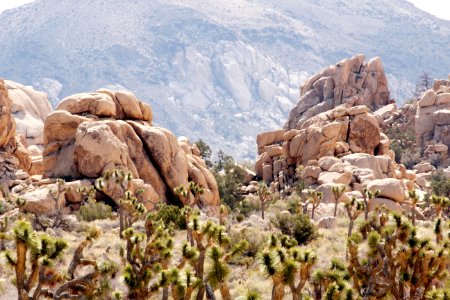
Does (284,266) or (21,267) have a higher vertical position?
(284,266)

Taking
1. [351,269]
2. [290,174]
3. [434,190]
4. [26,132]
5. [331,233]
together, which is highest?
[351,269]

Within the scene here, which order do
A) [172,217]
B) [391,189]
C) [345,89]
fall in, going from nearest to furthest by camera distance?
[172,217]
[391,189]
[345,89]

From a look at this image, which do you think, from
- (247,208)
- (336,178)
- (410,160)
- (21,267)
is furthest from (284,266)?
(410,160)

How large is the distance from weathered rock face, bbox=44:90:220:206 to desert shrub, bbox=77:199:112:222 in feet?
12.2

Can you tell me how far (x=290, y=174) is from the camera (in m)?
67.6

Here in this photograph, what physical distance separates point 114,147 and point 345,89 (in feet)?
195

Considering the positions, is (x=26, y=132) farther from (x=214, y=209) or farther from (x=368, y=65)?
(x=368, y=65)

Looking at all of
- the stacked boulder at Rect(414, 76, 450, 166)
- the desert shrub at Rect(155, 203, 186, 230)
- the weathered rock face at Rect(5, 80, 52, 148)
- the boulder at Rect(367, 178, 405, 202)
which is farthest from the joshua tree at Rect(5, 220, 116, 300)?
the stacked boulder at Rect(414, 76, 450, 166)

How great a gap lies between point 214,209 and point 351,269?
1126 inches

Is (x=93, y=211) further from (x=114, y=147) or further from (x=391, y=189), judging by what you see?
(x=391, y=189)

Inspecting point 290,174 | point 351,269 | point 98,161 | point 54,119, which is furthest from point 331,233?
point 290,174

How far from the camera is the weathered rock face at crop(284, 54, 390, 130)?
3824 inches

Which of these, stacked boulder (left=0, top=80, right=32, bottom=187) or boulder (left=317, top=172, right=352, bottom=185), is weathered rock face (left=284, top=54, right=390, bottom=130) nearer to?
boulder (left=317, top=172, right=352, bottom=185)

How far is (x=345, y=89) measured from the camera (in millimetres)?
97688
